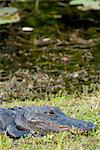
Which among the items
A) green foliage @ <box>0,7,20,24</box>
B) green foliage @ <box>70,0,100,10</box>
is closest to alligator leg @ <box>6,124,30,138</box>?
green foliage @ <box>0,7,20,24</box>

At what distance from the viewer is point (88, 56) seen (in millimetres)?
10867

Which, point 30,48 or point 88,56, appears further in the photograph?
point 30,48

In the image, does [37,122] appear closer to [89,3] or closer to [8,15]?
[8,15]

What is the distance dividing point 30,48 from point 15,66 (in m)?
1.38

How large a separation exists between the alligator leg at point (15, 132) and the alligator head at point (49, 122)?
1.8 inches

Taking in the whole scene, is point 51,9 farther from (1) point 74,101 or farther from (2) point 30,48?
(1) point 74,101

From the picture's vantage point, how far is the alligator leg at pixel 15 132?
530 centimetres

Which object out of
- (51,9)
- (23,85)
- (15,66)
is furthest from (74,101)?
(51,9)

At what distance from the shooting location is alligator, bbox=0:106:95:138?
201 inches

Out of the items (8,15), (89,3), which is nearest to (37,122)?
(8,15)

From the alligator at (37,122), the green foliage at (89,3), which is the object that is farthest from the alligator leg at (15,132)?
the green foliage at (89,3)

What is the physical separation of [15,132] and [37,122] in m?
0.26

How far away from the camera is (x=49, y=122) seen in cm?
520

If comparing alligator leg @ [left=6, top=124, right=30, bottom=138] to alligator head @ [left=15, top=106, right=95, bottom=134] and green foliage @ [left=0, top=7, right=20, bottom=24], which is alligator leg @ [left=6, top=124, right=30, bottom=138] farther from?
green foliage @ [left=0, top=7, right=20, bottom=24]
